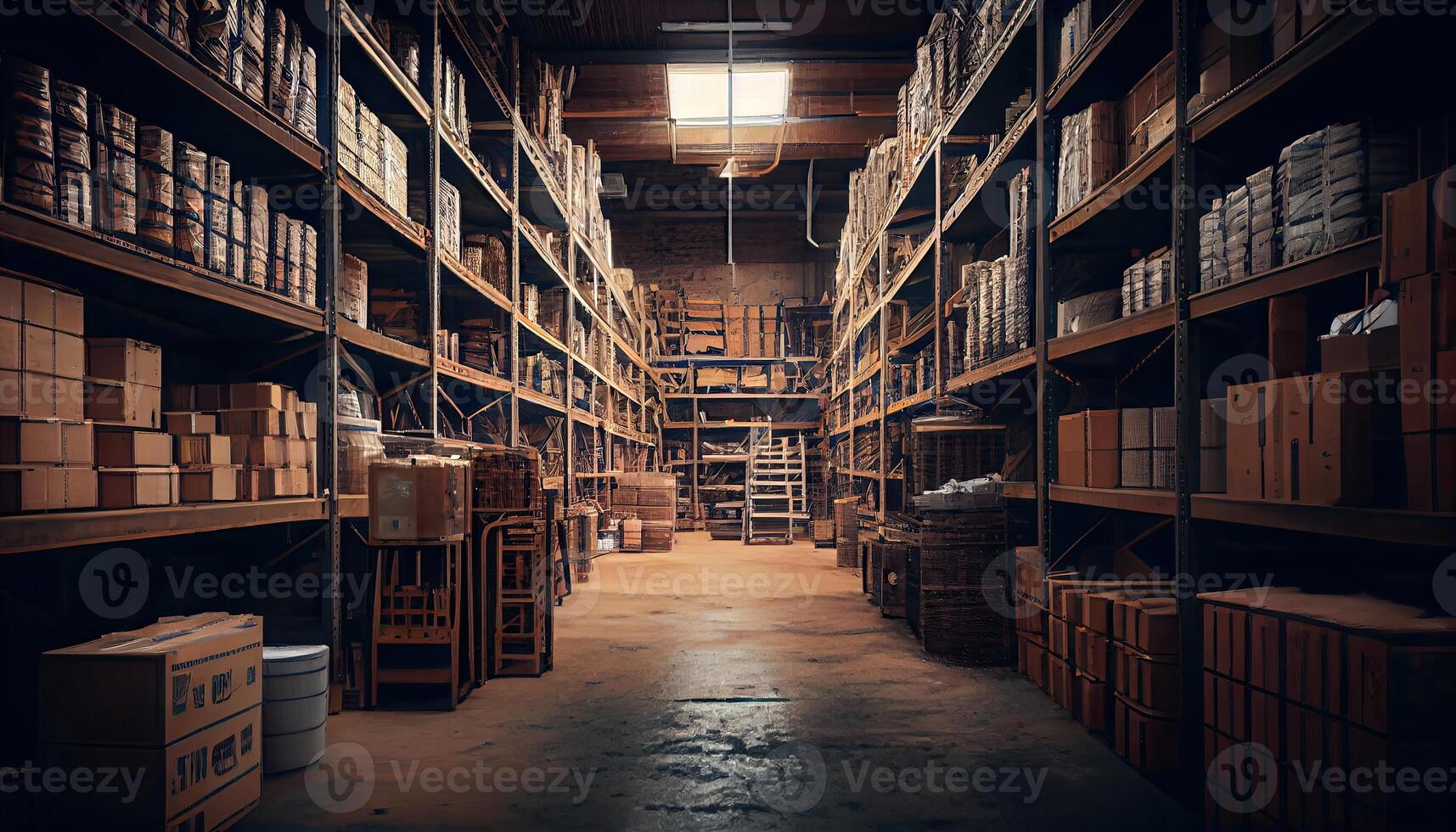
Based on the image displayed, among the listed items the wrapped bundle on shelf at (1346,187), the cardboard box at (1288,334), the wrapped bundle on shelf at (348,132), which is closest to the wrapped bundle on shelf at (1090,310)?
the cardboard box at (1288,334)

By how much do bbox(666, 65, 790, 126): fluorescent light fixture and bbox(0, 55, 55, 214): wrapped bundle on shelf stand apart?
8872 mm

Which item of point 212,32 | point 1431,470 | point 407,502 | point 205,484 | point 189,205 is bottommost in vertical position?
point 407,502

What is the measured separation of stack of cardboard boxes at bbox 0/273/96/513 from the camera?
7.11ft

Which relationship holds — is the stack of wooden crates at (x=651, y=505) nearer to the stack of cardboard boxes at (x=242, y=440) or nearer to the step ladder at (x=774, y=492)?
the step ladder at (x=774, y=492)

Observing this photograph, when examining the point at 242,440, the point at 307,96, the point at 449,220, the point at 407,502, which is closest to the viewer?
the point at 242,440

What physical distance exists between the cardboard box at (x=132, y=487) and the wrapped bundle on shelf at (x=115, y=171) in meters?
0.82

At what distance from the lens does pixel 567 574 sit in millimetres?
7289

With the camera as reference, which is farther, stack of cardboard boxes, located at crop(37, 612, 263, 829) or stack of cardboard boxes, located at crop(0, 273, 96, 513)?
stack of cardboard boxes, located at crop(37, 612, 263, 829)

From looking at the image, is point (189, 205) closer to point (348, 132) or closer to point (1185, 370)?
point (348, 132)

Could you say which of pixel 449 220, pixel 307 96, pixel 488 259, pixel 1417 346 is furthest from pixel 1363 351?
pixel 488 259

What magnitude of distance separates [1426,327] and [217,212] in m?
4.09

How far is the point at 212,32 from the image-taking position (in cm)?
305

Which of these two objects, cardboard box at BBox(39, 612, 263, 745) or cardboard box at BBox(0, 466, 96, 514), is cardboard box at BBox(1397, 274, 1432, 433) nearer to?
cardboard box at BBox(39, 612, 263, 745)

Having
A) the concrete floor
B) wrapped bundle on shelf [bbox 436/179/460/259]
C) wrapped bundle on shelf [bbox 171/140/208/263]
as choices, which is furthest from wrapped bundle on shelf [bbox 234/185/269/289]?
the concrete floor
